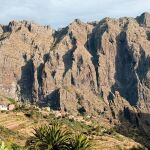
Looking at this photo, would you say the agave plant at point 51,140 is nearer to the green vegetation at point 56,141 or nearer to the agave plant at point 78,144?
the green vegetation at point 56,141

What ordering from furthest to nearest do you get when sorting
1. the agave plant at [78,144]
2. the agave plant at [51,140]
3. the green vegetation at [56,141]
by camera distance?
the agave plant at [51,140] < the green vegetation at [56,141] < the agave plant at [78,144]

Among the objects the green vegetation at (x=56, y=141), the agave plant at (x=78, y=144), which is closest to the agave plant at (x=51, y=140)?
the green vegetation at (x=56, y=141)

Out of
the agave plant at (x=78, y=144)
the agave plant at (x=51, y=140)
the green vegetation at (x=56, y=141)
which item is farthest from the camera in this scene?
the agave plant at (x=51, y=140)

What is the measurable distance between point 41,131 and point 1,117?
438 ft

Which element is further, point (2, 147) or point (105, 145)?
point (105, 145)

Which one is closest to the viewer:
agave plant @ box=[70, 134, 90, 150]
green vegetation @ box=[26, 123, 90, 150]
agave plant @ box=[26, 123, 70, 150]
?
agave plant @ box=[70, 134, 90, 150]

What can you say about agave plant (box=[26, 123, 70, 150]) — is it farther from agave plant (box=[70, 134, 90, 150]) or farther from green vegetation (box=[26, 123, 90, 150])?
agave plant (box=[70, 134, 90, 150])

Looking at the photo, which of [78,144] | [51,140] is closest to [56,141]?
[51,140]

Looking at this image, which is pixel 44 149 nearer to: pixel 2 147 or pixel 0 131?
pixel 2 147

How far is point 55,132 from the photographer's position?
2472 inches

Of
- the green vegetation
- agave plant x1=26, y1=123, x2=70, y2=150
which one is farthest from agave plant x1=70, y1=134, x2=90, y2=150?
agave plant x1=26, y1=123, x2=70, y2=150

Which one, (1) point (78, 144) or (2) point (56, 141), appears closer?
(1) point (78, 144)

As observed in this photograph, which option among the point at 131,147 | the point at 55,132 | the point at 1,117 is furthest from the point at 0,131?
the point at 55,132

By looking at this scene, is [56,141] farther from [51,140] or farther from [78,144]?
[78,144]
